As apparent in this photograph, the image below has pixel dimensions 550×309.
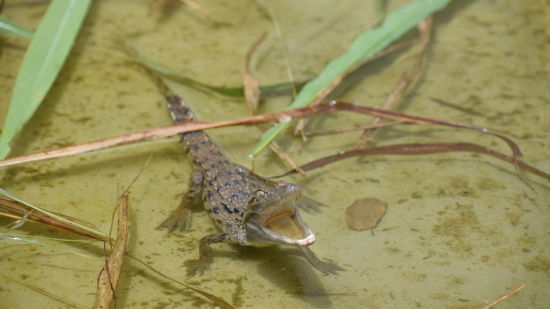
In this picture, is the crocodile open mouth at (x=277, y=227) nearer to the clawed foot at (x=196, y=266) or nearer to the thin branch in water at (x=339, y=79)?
the clawed foot at (x=196, y=266)

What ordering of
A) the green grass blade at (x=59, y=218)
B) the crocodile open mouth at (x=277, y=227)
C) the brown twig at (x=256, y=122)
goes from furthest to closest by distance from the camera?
the brown twig at (x=256, y=122) → the green grass blade at (x=59, y=218) → the crocodile open mouth at (x=277, y=227)

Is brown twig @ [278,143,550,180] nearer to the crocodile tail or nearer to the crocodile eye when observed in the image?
the crocodile eye

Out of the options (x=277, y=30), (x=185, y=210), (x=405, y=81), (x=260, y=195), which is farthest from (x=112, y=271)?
(x=277, y=30)

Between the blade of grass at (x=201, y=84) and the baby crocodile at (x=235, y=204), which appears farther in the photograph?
the blade of grass at (x=201, y=84)

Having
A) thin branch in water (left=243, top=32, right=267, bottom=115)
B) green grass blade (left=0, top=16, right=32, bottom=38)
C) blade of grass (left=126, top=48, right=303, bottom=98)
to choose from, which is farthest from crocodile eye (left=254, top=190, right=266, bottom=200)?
green grass blade (left=0, top=16, right=32, bottom=38)

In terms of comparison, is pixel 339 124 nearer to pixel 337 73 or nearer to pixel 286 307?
pixel 337 73

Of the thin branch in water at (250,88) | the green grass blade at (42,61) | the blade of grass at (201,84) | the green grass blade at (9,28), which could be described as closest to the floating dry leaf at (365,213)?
the thin branch in water at (250,88)
